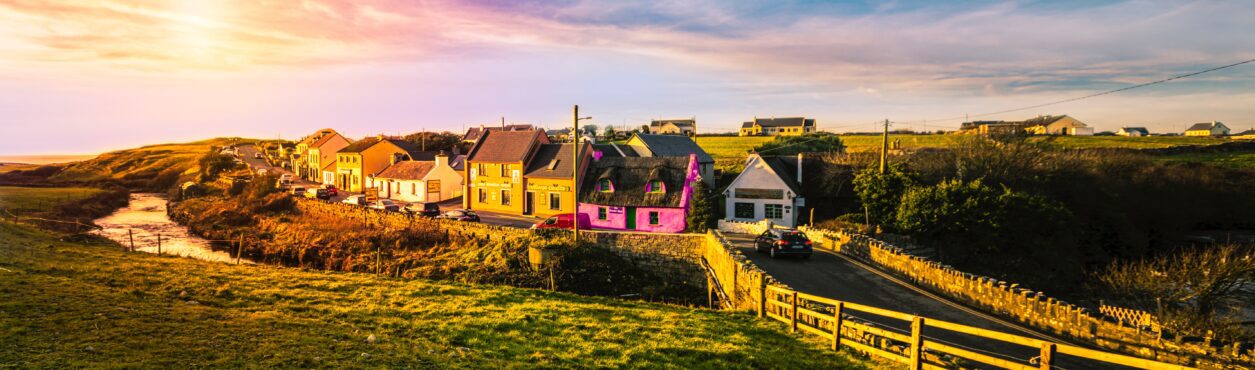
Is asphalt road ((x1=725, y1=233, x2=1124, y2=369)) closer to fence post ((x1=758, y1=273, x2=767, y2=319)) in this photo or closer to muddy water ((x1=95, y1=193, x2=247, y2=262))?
fence post ((x1=758, y1=273, x2=767, y2=319))

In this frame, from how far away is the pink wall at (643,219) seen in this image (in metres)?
40.7

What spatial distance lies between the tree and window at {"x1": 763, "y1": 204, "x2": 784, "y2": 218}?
5117 mm

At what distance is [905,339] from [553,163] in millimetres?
39771

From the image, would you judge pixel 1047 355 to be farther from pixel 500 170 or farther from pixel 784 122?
pixel 784 122

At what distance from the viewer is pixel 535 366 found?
37.5 ft

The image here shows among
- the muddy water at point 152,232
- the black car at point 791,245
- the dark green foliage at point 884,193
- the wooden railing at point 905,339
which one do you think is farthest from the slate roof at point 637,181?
the wooden railing at point 905,339

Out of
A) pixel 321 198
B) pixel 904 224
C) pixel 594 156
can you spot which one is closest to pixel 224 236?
pixel 321 198

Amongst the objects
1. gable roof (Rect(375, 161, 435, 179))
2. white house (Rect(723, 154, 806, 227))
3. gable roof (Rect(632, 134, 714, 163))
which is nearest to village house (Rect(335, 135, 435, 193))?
gable roof (Rect(375, 161, 435, 179))

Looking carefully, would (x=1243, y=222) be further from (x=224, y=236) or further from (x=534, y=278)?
(x=224, y=236)

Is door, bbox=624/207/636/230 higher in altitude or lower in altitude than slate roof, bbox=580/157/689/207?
lower

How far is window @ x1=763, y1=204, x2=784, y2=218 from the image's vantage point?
42281mm

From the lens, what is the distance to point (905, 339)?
34.8 feet

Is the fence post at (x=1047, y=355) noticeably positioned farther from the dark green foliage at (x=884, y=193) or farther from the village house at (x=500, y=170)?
the village house at (x=500, y=170)

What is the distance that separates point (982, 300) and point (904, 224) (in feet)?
51.7
